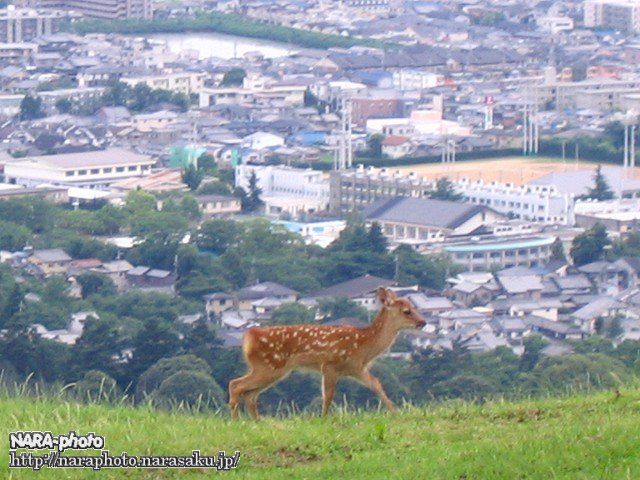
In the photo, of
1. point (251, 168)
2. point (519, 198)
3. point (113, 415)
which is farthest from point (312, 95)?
point (113, 415)

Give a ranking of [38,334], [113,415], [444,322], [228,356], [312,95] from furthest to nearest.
A: [312,95], [444,322], [38,334], [228,356], [113,415]

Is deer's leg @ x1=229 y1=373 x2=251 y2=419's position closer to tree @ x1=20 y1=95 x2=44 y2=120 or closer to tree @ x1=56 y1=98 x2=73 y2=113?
tree @ x1=20 y1=95 x2=44 y2=120

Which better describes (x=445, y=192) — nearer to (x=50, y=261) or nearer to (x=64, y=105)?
(x=50, y=261)

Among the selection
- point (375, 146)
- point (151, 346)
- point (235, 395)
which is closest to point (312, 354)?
point (235, 395)

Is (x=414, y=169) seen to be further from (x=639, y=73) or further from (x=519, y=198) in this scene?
(x=639, y=73)

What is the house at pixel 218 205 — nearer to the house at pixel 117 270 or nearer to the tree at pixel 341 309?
the house at pixel 117 270

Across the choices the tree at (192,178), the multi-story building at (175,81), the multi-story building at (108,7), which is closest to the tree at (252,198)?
the tree at (192,178)
